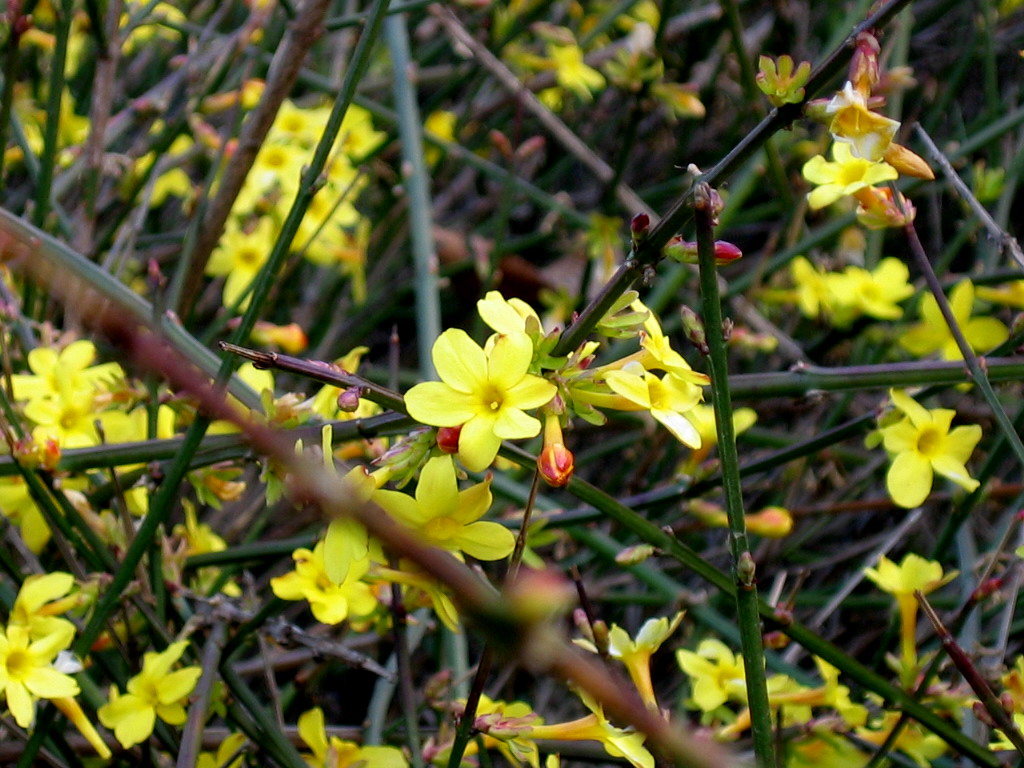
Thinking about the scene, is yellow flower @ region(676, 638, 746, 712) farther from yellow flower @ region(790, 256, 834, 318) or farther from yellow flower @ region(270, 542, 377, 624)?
yellow flower @ region(790, 256, 834, 318)

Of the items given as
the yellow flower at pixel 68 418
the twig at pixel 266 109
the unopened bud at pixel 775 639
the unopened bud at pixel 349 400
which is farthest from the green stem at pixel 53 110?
the unopened bud at pixel 775 639

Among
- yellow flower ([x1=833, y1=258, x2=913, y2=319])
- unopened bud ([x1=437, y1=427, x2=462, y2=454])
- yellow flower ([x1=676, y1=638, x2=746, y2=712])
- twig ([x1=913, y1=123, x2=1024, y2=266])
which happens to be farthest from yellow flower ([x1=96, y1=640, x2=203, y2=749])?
yellow flower ([x1=833, y1=258, x2=913, y2=319])

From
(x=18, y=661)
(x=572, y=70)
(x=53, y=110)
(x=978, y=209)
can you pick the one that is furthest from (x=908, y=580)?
(x=572, y=70)

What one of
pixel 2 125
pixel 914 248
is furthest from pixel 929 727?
pixel 2 125

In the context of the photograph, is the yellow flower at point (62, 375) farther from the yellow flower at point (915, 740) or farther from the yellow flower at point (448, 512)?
the yellow flower at point (915, 740)

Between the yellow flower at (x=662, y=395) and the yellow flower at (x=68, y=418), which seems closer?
the yellow flower at (x=662, y=395)

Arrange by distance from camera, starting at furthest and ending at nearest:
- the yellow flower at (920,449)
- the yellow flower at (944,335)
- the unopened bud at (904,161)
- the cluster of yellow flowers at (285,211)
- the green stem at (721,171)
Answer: the cluster of yellow flowers at (285,211), the yellow flower at (944,335), the yellow flower at (920,449), the unopened bud at (904,161), the green stem at (721,171)

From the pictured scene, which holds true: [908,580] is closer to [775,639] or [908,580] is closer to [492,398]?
[775,639]
